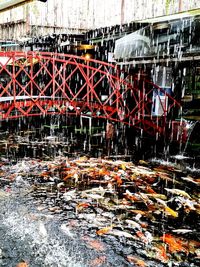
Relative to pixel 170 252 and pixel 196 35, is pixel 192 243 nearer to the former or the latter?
pixel 170 252

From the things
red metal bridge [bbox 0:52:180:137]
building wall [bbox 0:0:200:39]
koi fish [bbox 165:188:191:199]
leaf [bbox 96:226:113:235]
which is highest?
building wall [bbox 0:0:200:39]

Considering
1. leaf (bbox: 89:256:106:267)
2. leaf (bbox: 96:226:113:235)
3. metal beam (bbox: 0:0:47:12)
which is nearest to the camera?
metal beam (bbox: 0:0:47:12)

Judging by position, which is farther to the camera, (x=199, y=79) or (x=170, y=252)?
(x=199, y=79)

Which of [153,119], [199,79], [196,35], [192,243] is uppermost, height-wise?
[196,35]

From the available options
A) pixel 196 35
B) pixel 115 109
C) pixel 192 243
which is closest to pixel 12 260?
pixel 192 243

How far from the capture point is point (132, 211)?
540cm

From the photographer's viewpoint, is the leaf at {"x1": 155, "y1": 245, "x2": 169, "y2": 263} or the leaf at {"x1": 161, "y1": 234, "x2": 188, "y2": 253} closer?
the leaf at {"x1": 155, "y1": 245, "x2": 169, "y2": 263}

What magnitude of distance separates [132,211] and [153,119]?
746cm

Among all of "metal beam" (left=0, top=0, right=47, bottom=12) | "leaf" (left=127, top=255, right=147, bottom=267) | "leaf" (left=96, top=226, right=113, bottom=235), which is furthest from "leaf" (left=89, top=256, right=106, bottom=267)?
"metal beam" (left=0, top=0, right=47, bottom=12)

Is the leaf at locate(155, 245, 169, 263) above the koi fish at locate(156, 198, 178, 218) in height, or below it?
below

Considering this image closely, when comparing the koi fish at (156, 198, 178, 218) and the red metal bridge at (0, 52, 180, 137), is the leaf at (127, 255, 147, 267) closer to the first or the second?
the koi fish at (156, 198, 178, 218)

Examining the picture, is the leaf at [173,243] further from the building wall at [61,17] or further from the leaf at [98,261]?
the building wall at [61,17]

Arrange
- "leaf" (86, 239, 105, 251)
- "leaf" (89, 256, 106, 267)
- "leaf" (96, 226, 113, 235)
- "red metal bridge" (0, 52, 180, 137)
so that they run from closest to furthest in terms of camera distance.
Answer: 1. "leaf" (89, 256, 106, 267)
2. "leaf" (86, 239, 105, 251)
3. "leaf" (96, 226, 113, 235)
4. "red metal bridge" (0, 52, 180, 137)

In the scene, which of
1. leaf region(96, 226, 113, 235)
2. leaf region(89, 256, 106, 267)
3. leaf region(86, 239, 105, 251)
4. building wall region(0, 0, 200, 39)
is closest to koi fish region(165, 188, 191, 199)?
leaf region(96, 226, 113, 235)
